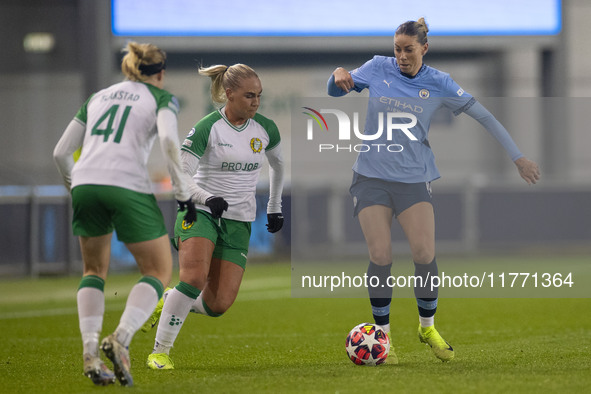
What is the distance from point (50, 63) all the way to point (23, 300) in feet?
41.5

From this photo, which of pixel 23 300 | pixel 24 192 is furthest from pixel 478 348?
pixel 24 192

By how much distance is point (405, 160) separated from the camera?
6516 millimetres

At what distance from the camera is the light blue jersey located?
6.50 metres

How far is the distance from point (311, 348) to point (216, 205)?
2.02m

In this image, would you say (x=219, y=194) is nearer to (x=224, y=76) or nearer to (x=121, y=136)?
(x=224, y=76)

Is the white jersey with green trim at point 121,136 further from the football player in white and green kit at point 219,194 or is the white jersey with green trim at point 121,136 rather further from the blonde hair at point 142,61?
the football player in white and green kit at point 219,194

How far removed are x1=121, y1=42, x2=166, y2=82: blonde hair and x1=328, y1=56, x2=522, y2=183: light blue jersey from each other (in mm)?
1533

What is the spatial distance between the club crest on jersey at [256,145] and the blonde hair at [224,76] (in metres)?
0.34

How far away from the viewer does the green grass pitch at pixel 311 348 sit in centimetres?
532

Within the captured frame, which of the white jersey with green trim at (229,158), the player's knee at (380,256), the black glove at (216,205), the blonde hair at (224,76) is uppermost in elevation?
the blonde hair at (224,76)

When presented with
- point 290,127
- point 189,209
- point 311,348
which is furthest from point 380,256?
point 290,127

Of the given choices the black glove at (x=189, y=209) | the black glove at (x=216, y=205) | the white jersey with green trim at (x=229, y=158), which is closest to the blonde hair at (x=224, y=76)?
the white jersey with green trim at (x=229, y=158)

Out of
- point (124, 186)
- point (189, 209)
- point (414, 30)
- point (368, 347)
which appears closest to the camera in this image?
point (124, 186)

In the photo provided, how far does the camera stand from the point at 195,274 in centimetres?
611
